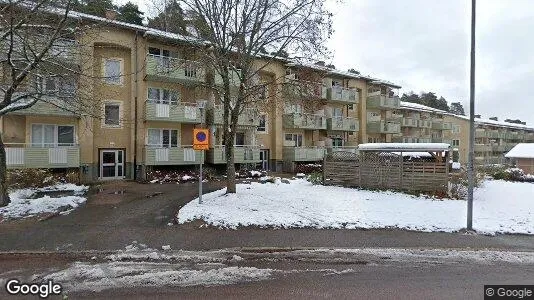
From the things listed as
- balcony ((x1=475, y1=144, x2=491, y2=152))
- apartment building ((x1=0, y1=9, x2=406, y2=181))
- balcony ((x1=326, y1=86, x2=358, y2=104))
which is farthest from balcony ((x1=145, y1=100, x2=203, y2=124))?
balcony ((x1=475, y1=144, x2=491, y2=152))

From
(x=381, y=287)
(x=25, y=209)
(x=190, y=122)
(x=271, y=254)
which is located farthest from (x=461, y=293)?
(x=190, y=122)

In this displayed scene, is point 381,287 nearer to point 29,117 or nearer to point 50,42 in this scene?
point 50,42

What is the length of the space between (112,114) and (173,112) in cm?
367

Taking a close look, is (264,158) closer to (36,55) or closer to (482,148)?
(36,55)

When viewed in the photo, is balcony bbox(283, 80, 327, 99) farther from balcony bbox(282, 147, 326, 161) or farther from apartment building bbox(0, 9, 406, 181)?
balcony bbox(282, 147, 326, 161)

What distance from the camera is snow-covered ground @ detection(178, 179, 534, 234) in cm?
1070

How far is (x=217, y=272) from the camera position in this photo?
21.2ft

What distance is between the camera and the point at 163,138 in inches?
932

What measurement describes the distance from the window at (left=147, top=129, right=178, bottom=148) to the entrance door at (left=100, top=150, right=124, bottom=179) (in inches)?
78.1

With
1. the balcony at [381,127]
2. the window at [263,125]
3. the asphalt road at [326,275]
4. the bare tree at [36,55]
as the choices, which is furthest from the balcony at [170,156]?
the balcony at [381,127]

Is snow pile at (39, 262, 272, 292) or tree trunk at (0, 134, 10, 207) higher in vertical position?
tree trunk at (0, 134, 10, 207)

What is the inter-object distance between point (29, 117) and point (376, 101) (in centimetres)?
3127

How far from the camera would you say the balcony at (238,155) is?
24.0 metres

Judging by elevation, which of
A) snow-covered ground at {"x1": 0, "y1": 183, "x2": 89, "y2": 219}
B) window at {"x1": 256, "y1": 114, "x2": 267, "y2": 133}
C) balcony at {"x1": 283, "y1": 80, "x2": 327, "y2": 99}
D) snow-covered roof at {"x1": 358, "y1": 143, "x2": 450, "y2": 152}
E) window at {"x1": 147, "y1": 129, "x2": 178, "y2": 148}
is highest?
balcony at {"x1": 283, "y1": 80, "x2": 327, "y2": 99}
